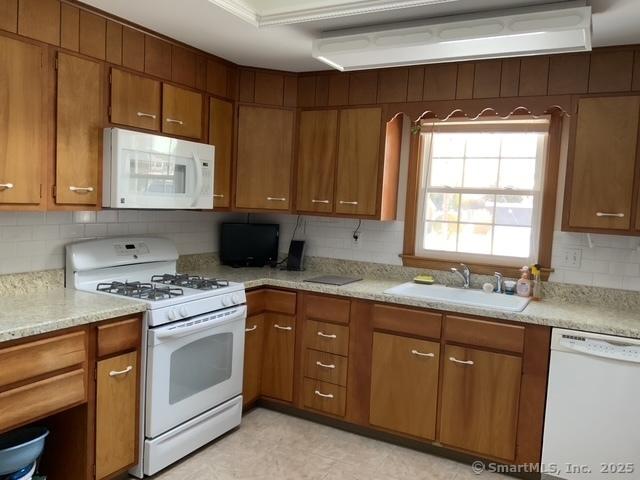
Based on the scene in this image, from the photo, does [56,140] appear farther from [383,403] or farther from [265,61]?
[383,403]

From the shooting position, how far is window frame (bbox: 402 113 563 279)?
3.17 meters

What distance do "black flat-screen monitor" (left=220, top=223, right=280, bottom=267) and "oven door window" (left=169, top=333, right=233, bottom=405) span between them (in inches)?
36.6

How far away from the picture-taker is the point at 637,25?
2445 mm

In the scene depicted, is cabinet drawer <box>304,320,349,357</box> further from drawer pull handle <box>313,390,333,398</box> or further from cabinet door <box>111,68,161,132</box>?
cabinet door <box>111,68,161,132</box>

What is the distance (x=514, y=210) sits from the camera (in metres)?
3.34

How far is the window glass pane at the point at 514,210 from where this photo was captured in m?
3.30

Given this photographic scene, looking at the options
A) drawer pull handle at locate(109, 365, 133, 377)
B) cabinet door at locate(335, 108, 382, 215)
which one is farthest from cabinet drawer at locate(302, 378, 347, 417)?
drawer pull handle at locate(109, 365, 133, 377)

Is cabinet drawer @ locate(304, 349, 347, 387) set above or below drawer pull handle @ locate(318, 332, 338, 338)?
below

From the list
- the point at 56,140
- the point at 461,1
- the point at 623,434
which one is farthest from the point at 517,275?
the point at 56,140

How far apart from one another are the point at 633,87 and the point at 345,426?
2483 millimetres

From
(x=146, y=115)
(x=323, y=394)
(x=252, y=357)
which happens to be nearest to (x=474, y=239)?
(x=323, y=394)

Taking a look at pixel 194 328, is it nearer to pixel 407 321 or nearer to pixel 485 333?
pixel 407 321

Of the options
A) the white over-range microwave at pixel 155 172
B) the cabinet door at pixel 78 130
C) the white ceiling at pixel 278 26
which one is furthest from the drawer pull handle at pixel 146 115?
the white ceiling at pixel 278 26

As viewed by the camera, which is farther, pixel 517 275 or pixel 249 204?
pixel 249 204
